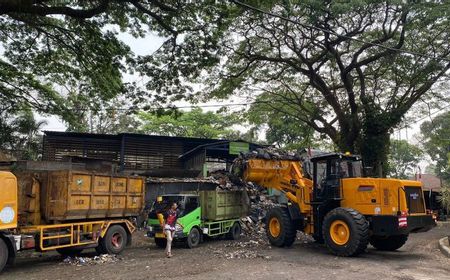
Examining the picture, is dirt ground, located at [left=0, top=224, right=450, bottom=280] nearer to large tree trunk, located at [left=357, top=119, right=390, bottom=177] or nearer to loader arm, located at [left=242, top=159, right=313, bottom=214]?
loader arm, located at [left=242, top=159, right=313, bottom=214]

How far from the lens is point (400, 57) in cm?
2125

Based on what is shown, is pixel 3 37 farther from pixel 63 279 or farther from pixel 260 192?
pixel 260 192

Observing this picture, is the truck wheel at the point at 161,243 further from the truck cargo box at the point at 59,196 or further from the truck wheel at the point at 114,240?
the truck cargo box at the point at 59,196

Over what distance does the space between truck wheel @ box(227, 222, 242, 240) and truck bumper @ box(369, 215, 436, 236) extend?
6.30m

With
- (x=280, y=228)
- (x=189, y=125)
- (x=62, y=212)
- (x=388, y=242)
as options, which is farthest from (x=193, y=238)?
(x=189, y=125)

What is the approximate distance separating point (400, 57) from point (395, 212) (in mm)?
11798

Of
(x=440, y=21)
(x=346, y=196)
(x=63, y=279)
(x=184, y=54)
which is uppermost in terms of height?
(x=440, y=21)

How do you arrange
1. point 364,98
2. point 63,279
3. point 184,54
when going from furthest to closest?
point 364,98 < point 184,54 < point 63,279

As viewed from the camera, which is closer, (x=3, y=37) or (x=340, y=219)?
(x=340, y=219)

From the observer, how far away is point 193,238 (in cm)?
1515

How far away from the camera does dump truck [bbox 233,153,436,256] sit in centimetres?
1196

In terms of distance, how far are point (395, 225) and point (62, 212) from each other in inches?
354

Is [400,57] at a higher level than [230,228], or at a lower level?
higher

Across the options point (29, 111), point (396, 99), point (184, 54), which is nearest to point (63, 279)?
point (184, 54)
